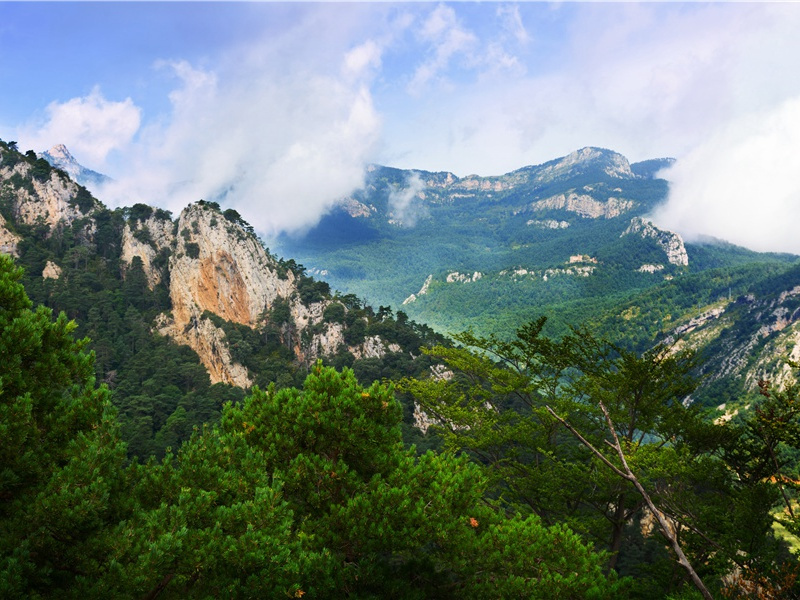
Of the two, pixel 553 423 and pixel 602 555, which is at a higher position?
pixel 553 423

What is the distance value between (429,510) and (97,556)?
483 cm

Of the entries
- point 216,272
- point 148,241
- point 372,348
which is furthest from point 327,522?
point 148,241

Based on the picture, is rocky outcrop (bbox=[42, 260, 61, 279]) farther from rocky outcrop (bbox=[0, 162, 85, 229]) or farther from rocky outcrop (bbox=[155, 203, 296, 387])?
rocky outcrop (bbox=[155, 203, 296, 387])

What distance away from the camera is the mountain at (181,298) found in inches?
2274

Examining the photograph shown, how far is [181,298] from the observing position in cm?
6694

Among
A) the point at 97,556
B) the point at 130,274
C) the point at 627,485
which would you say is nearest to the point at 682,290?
the point at 130,274

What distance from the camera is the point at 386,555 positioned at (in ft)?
30.1

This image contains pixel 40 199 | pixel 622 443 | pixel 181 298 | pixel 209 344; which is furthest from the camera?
pixel 40 199

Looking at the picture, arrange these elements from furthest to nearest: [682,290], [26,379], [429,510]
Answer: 1. [682,290]
2. [429,510]
3. [26,379]

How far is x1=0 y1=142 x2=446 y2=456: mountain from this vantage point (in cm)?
5775

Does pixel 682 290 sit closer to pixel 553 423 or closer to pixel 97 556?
pixel 553 423

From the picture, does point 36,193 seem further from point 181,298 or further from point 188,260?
point 181,298

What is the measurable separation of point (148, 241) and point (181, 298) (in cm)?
1270

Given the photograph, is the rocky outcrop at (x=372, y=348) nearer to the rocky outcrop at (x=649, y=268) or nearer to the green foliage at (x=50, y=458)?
the green foliage at (x=50, y=458)
